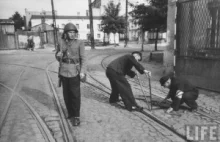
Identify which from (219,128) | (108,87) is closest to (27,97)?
(108,87)

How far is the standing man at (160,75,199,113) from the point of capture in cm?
473

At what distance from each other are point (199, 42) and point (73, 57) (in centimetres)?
452

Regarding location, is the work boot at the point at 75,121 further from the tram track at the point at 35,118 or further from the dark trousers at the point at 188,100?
the dark trousers at the point at 188,100

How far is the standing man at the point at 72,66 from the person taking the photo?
13.6ft

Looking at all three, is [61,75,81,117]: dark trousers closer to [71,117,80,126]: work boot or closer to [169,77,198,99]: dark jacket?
[71,117,80,126]: work boot

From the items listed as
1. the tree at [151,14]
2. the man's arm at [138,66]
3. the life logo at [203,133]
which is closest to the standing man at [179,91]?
the man's arm at [138,66]

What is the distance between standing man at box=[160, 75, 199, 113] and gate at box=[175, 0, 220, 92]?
2.01 m

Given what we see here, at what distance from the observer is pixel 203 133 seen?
3807 mm

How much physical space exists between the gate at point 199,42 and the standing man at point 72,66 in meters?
4.31

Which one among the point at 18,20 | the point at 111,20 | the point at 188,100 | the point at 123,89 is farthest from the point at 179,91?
the point at 18,20

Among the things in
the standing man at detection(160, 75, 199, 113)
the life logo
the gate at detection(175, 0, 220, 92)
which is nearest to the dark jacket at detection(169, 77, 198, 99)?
the standing man at detection(160, 75, 199, 113)

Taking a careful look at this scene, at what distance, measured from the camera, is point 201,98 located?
19.5 feet

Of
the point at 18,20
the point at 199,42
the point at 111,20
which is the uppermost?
the point at 18,20

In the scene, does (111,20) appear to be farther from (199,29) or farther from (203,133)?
(203,133)
